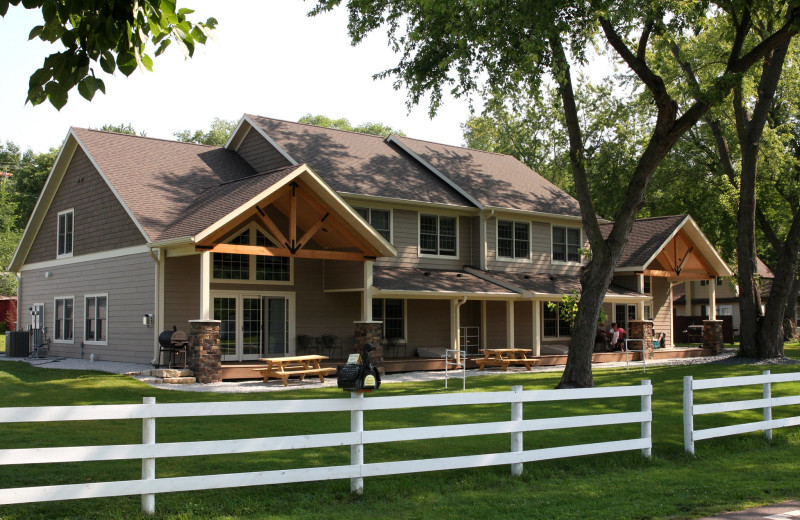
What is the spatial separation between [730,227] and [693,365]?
16805 mm

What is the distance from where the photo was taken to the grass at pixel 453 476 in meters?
7.46

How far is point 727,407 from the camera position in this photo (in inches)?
442

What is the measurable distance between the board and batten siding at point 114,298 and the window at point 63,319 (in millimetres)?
205

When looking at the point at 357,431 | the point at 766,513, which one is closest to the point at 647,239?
the point at 766,513

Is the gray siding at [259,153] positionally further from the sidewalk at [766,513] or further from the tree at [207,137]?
the tree at [207,137]

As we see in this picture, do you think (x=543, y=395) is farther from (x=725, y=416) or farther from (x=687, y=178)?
(x=687, y=178)

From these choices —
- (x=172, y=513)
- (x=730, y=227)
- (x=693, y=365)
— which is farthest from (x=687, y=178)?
(x=172, y=513)

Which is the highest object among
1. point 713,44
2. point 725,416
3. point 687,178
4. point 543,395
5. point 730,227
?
point 713,44

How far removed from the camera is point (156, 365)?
20.2 meters

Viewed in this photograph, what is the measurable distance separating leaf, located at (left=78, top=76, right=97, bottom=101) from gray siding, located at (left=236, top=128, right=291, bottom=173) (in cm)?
1946

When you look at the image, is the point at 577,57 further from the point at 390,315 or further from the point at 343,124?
the point at 343,124

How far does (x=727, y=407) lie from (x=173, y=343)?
511 inches

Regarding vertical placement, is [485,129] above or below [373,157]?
above

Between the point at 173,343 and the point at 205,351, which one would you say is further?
the point at 173,343
